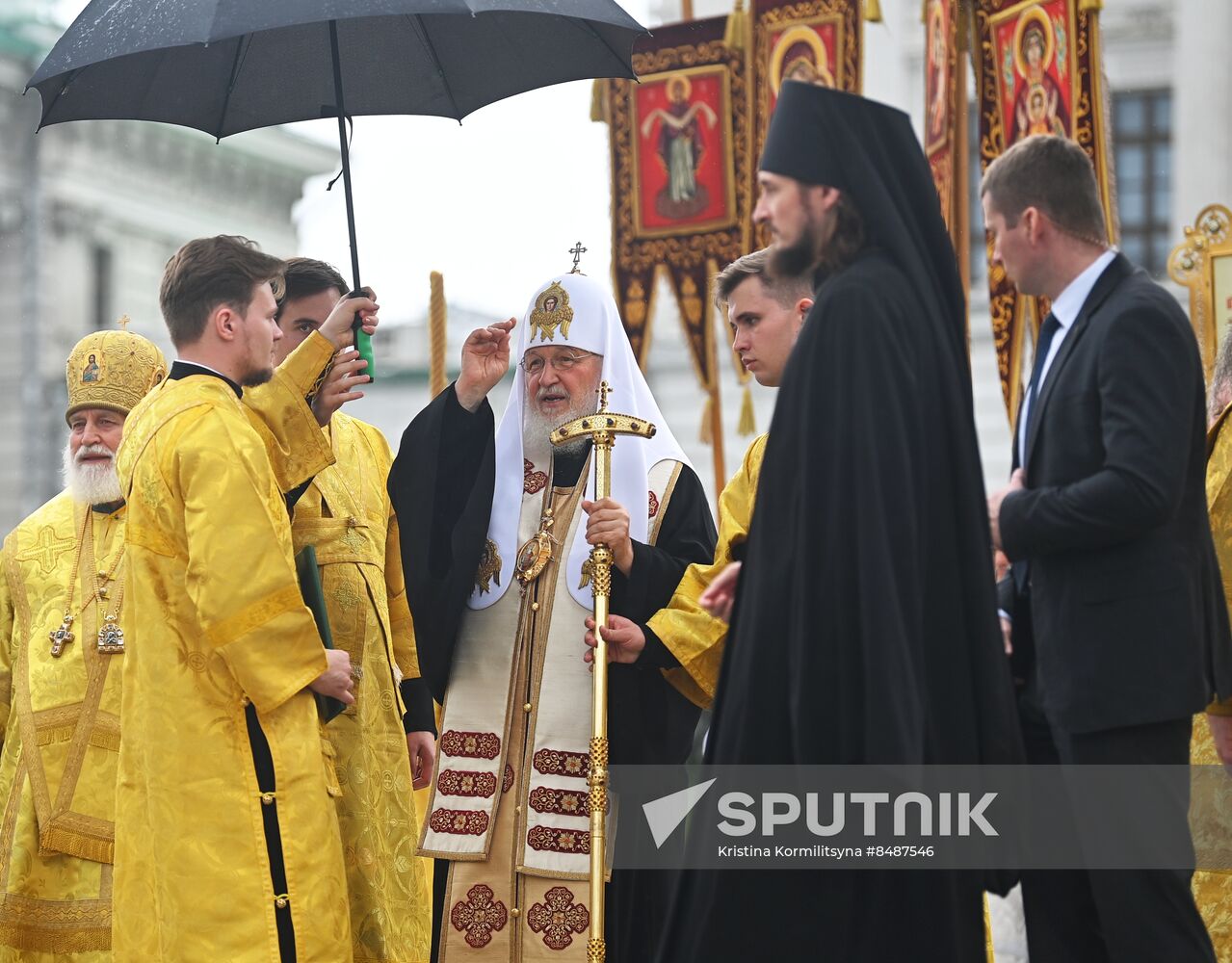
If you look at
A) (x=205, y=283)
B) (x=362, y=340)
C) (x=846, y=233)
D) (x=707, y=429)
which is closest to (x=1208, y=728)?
(x=846, y=233)

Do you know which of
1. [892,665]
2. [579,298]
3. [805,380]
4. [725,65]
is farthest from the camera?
[725,65]

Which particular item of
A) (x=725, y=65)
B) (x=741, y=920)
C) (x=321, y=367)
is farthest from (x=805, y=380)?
(x=725, y=65)

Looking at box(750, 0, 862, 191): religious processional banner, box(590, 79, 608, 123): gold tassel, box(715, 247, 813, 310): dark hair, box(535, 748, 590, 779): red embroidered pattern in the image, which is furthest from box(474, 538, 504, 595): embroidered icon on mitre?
box(590, 79, 608, 123): gold tassel

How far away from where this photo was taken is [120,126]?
2850 centimetres

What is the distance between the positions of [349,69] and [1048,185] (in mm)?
2224

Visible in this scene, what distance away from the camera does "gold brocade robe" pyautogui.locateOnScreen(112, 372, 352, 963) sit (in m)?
3.91

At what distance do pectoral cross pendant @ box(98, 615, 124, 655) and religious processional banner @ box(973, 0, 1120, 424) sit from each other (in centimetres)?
359

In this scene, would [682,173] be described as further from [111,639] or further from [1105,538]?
[1105,538]

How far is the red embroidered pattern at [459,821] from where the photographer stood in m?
4.50

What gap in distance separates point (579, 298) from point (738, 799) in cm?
194

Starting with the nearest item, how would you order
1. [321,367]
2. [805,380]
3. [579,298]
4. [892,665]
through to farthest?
1. [892,665]
2. [805,380]
3. [321,367]
4. [579,298]

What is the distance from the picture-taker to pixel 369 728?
15.2ft

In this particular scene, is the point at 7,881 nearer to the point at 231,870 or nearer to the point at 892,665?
the point at 231,870

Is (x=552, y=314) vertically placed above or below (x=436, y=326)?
below
